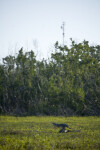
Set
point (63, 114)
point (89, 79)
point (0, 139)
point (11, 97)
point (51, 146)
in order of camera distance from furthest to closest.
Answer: point (11, 97) < point (89, 79) < point (63, 114) < point (0, 139) < point (51, 146)

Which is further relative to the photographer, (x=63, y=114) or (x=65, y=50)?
(x=65, y=50)

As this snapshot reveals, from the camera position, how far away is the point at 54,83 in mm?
20516

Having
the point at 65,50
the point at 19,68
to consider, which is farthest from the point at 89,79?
the point at 19,68

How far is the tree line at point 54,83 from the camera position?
19625 millimetres

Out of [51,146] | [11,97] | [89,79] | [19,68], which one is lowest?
[51,146]

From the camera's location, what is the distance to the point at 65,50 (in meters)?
21.7

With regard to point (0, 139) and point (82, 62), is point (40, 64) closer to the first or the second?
point (82, 62)

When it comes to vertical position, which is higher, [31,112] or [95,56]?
[95,56]

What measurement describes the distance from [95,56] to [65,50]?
300cm

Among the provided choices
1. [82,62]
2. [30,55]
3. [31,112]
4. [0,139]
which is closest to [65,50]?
[82,62]

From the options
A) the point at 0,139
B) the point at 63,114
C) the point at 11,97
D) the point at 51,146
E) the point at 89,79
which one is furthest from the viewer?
the point at 11,97

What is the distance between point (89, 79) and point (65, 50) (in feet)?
12.3

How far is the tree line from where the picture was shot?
19.6 meters

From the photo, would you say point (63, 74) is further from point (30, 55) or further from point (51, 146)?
point (51, 146)
